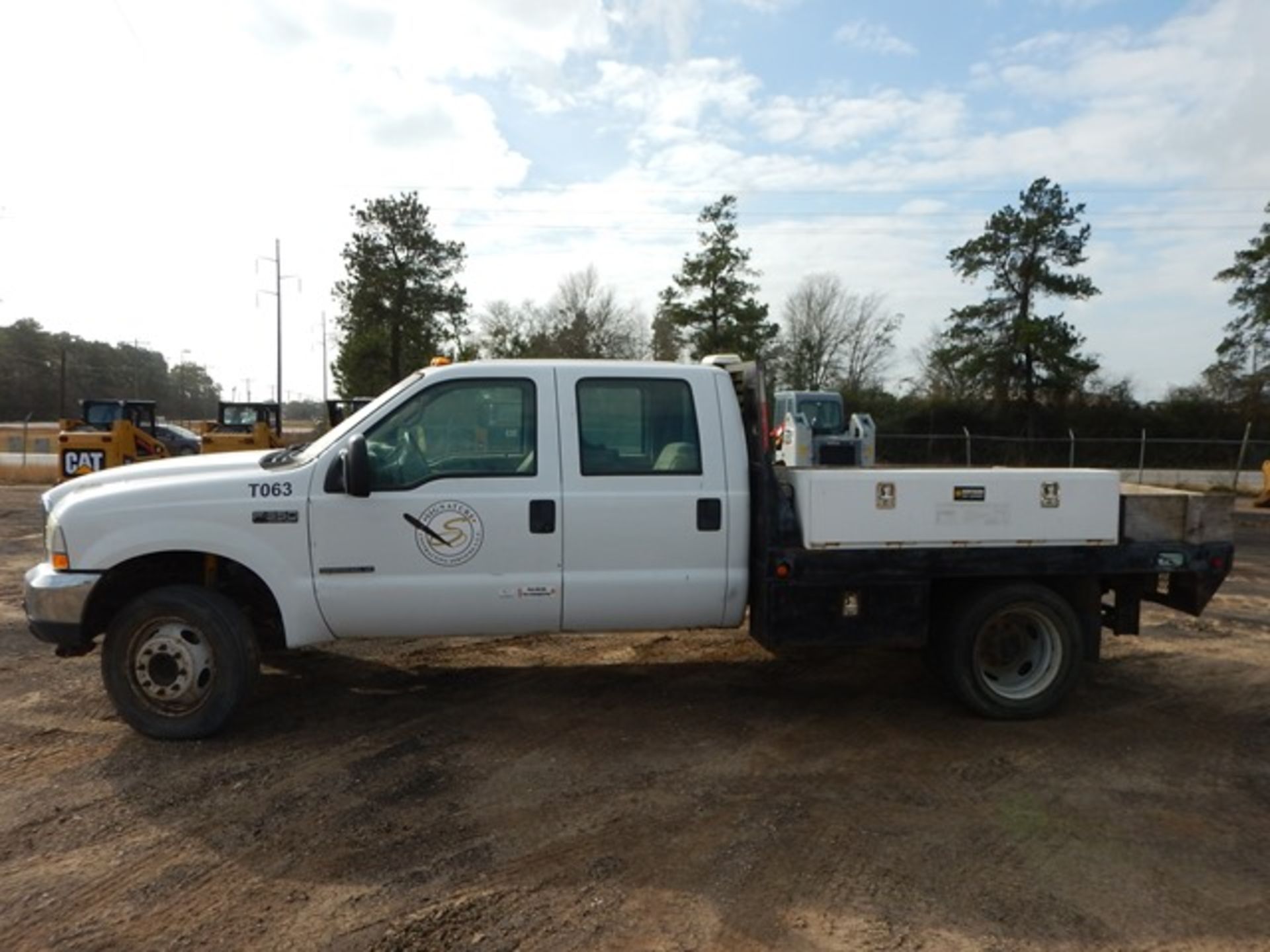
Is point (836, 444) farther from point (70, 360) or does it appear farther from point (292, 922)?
point (70, 360)

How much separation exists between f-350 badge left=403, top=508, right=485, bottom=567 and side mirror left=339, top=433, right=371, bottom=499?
0.29 m

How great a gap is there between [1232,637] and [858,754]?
4652mm

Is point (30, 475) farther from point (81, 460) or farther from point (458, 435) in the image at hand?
point (458, 435)

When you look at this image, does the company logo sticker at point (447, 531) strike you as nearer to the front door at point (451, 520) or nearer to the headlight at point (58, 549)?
the front door at point (451, 520)

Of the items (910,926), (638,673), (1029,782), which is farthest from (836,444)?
(910,926)

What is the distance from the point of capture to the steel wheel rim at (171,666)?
15.5 feet

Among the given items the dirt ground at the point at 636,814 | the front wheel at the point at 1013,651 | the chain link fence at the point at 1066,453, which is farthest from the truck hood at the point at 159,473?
the chain link fence at the point at 1066,453

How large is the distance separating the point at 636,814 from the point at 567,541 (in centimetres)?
153

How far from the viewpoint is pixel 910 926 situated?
3.18 m

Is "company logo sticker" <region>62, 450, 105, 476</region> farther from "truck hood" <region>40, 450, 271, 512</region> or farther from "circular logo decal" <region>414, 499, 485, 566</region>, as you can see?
"circular logo decal" <region>414, 499, 485, 566</region>

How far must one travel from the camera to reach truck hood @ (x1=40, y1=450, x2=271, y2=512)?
4.80 m

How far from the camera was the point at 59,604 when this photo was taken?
15.1 ft

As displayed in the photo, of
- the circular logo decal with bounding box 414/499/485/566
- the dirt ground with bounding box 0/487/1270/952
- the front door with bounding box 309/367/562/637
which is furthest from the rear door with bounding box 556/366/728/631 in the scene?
the dirt ground with bounding box 0/487/1270/952

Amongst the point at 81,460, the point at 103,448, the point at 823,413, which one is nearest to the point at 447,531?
the point at 103,448
